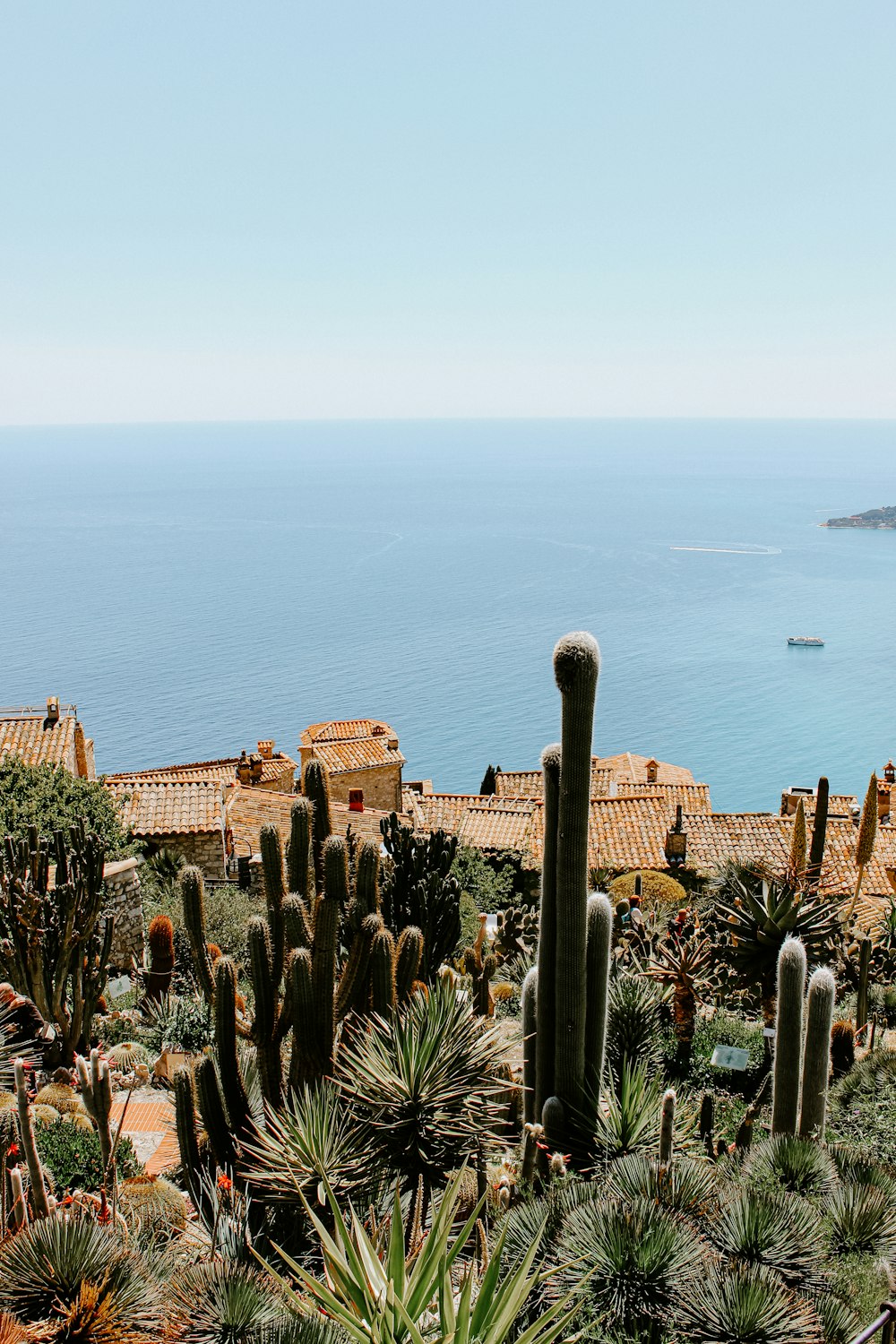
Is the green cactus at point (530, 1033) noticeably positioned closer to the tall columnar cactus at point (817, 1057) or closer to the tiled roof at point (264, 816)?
the tall columnar cactus at point (817, 1057)

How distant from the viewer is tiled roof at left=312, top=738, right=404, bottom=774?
31.1 meters

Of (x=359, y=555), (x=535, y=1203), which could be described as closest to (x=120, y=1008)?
(x=535, y=1203)

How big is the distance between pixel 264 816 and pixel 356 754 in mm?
8848

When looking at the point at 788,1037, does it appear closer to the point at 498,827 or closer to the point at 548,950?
the point at 548,950

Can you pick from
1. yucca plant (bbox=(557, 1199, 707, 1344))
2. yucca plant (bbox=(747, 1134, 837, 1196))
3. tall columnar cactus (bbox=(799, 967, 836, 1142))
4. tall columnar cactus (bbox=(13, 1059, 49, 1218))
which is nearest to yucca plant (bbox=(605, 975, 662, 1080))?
tall columnar cactus (bbox=(799, 967, 836, 1142))

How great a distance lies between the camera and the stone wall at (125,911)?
47.5 feet

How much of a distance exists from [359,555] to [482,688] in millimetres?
60431

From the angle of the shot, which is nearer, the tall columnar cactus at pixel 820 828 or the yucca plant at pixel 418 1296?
the yucca plant at pixel 418 1296

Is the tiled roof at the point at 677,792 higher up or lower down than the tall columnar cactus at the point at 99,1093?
lower down

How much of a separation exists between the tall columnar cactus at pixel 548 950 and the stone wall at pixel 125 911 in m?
8.29

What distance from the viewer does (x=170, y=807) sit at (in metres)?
19.7

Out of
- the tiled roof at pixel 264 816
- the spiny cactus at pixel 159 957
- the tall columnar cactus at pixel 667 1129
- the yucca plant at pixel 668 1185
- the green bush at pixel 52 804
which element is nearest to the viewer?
the yucca plant at pixel 668 1185

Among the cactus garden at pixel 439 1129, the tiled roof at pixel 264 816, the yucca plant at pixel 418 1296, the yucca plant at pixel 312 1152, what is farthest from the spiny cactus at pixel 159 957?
the yucca plant at pixel 418 1296

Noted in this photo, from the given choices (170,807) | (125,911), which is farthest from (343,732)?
(125,911)
